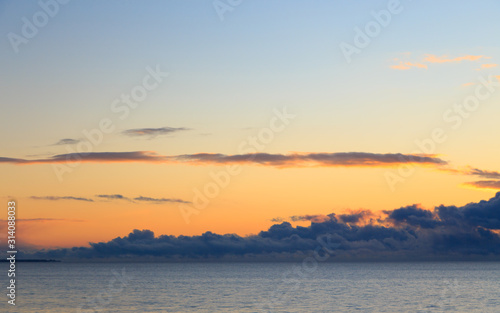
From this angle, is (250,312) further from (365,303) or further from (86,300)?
(86,300)

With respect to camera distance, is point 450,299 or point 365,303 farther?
point 450,299

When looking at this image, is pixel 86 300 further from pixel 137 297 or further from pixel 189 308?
pixel 189 308

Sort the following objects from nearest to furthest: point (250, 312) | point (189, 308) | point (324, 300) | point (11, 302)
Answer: point (250, 312)
point (189, 308)
point (11, 302)
point (324, 300)

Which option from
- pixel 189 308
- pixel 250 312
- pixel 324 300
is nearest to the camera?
pixel 250 312

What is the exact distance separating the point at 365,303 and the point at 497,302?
26.6 meters

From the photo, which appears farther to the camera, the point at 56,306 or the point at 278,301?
the point at 278,301

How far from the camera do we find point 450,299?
383 ft

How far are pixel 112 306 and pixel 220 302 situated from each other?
20494 millimetres

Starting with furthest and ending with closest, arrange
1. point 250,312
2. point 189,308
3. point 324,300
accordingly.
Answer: point 324,300 < point 189,308 < point 250,312

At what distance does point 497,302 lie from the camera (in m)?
111

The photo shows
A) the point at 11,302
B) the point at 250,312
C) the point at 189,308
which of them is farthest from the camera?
the point at 11,302

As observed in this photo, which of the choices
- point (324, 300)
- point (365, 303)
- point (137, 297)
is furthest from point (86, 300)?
point (365, 303)

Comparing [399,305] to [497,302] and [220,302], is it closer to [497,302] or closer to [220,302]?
[497,302]

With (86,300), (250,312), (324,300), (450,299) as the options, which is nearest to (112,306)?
(86,300)
